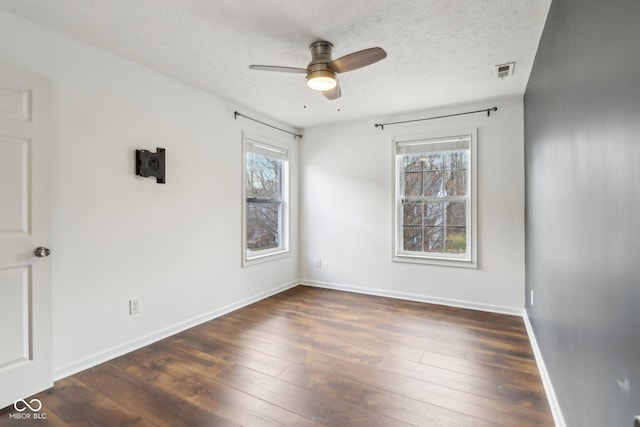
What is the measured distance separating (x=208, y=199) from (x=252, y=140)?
1033 millimetres

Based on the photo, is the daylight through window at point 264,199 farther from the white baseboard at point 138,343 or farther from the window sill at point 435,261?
the window sill at point 435,261

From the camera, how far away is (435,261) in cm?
391

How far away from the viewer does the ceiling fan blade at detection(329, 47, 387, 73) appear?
2035 millimetres

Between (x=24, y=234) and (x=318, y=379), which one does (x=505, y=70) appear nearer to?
(x=318, y=379)

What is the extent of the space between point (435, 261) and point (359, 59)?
2690 mm

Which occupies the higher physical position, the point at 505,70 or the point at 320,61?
the point at 505,70

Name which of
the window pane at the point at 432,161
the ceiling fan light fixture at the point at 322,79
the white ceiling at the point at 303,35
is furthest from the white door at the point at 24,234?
the window pane at the point at 432,161

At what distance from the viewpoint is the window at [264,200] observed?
399 cm

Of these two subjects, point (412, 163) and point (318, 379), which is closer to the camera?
point (318, 379)

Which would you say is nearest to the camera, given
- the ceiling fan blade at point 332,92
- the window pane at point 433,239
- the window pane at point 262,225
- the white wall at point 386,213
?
the ceiling fan blade at point 332,92

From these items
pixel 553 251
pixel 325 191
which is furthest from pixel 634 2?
pixel 325 191

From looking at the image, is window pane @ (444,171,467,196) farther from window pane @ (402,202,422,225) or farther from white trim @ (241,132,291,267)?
white trim @ (241,132,291,267)

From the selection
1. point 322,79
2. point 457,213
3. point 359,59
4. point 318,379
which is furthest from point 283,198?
point 318,379

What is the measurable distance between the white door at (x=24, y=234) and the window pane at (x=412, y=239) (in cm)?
361
